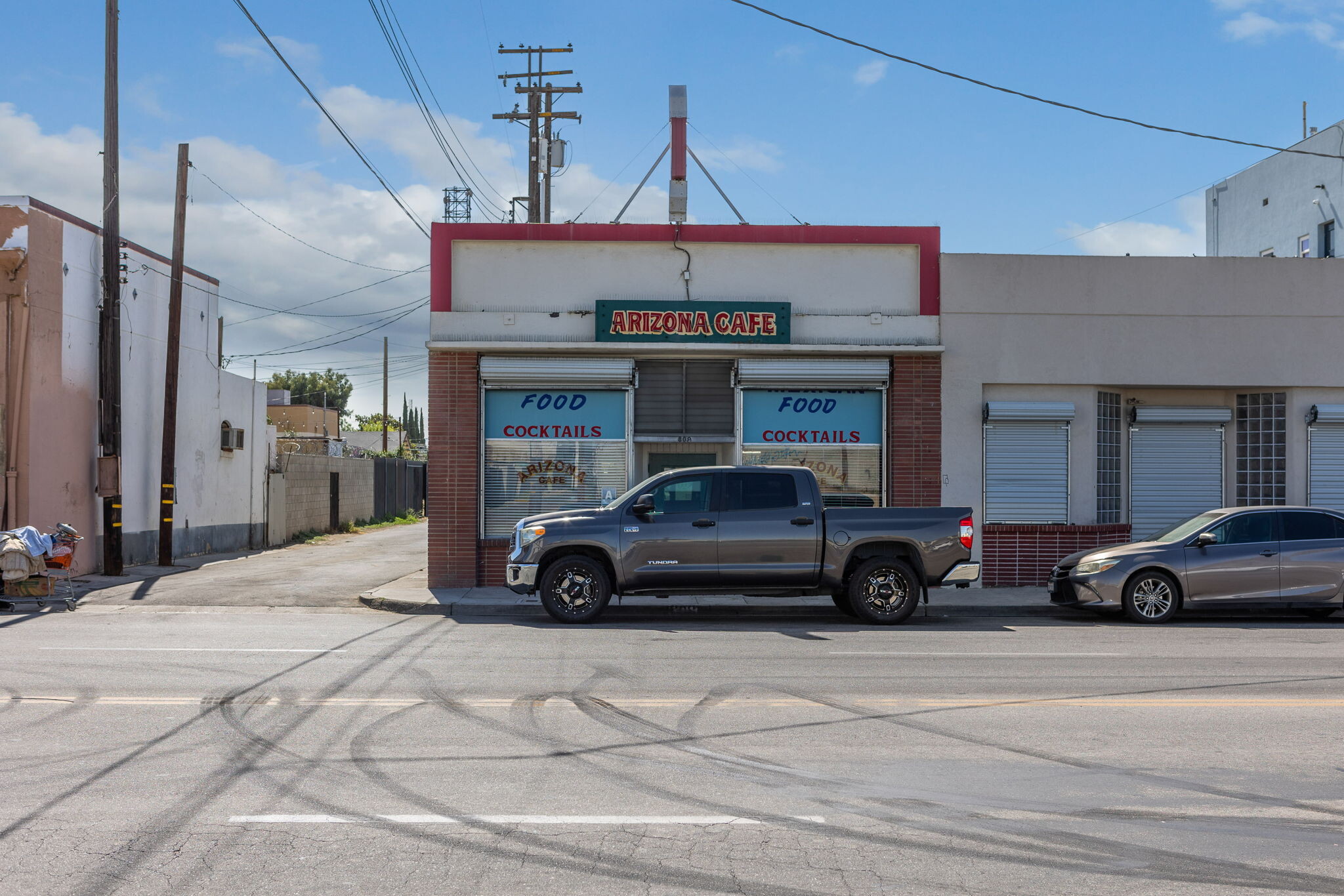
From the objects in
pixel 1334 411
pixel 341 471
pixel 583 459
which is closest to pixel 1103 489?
pixel 1334 411

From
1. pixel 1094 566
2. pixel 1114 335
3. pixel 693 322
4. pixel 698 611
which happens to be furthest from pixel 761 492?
pixel 1114 335

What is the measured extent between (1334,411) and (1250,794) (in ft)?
48.3

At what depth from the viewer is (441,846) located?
16.5ft

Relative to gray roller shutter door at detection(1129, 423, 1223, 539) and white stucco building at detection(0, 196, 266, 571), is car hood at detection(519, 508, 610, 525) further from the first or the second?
gray roller shutter door at detection(1129, 423, 1223, 539)

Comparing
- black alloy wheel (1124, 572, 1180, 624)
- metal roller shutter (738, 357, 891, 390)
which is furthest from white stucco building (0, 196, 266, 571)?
black alloy wheel (1124, 572, 1180, 624)

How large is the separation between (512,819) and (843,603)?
936 centimetres

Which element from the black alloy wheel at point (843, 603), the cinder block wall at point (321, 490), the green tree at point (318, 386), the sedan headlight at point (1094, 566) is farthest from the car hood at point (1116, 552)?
the green tree at point (318, 386)

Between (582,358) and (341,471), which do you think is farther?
(341,471)

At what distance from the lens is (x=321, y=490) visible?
3250cm

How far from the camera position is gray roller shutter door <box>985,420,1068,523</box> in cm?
1814

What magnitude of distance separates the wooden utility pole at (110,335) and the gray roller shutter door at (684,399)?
9.10 m

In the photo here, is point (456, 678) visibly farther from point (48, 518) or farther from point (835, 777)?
point (48, 518)

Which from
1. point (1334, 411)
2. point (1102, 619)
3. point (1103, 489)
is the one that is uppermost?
point (1334, 411)

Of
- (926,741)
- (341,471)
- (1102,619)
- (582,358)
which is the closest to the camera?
(926,741)
